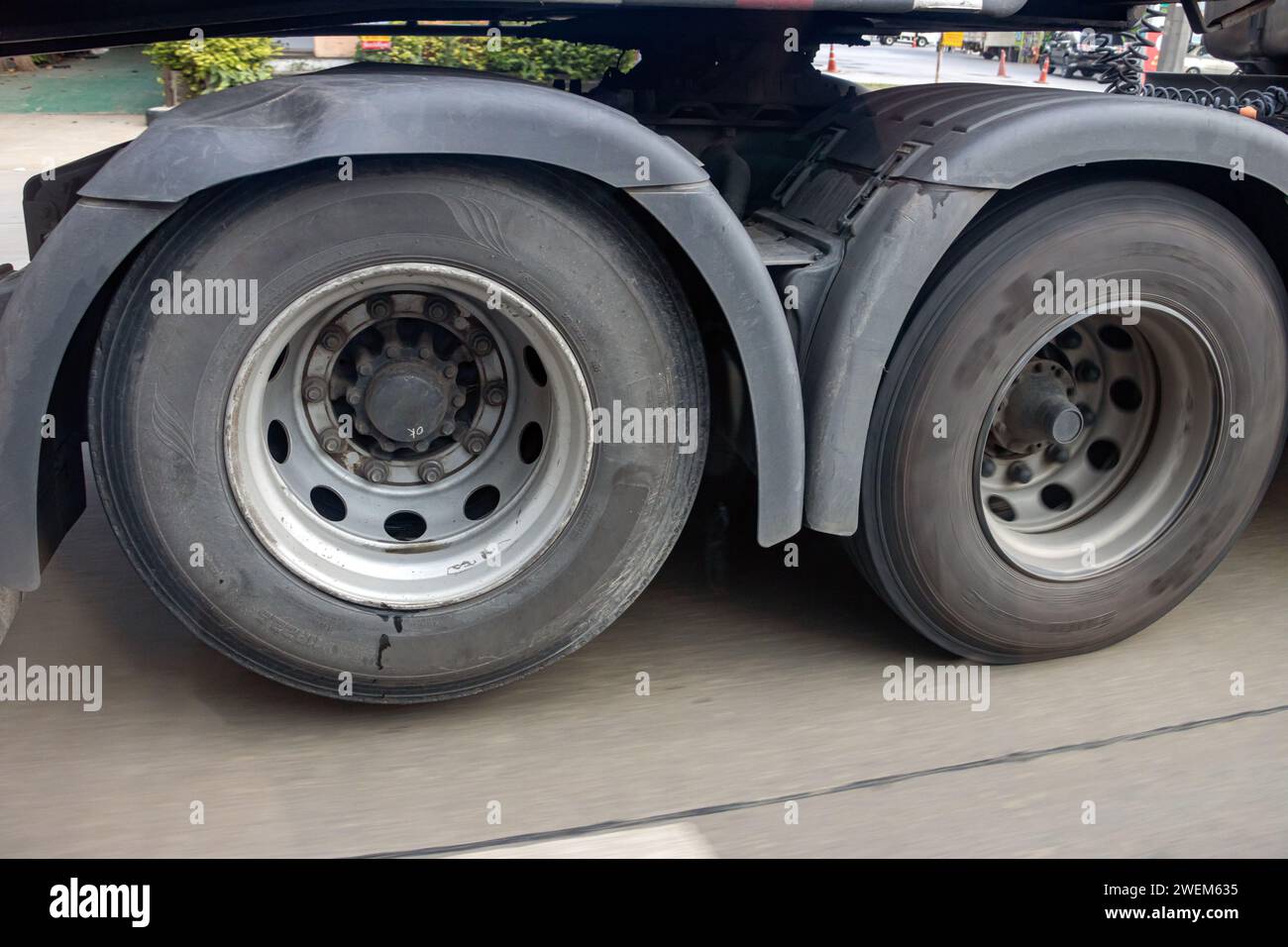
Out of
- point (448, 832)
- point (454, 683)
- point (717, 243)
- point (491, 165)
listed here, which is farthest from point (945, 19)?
point (448, 832)

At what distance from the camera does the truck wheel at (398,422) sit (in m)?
2.62

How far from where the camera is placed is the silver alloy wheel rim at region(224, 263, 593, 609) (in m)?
2.84

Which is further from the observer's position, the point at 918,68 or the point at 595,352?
the point at 918,68

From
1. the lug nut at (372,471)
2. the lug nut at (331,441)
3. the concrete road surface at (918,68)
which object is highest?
the concrete road surface at (918,68)

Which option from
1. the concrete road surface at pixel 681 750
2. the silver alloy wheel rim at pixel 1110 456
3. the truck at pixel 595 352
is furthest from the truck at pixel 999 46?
the concrete road surface at pixel 681 750

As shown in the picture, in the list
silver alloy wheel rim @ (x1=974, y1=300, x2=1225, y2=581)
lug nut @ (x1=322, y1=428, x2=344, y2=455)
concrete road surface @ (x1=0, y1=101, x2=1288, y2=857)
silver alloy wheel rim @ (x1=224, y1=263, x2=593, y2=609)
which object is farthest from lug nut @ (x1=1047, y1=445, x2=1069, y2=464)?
lug nut @ (x1=322, y1=428, x2=344, y2=455)

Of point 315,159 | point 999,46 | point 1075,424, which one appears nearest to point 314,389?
point 315,159

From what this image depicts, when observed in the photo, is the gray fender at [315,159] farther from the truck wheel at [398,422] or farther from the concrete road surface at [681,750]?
the concrete road surface at [681,750]

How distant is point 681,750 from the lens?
2.98 m

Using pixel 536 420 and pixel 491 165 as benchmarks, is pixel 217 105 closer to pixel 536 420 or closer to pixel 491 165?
pixel 491 165

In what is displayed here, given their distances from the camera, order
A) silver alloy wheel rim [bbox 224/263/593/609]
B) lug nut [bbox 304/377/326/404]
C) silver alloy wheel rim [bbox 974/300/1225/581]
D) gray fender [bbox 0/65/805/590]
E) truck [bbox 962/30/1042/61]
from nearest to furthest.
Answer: gray fender [bbox 0/65/805/590]
silver alloy wheel rim [bbox 224/263/593/609]
lug nut [bbox 304/377/326/404]
silver alloy wheel rim [bbox 974/300/1225/581]
truck [bbox 962/30/1042/61]

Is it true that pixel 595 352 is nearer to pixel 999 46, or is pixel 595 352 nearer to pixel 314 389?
pixel 314 389

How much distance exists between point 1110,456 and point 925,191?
1.15m

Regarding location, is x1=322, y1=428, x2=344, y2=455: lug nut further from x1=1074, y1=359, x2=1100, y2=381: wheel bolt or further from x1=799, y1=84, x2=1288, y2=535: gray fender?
x1=1074, y1=359, x2=1100, y2=381: wheel bolt
